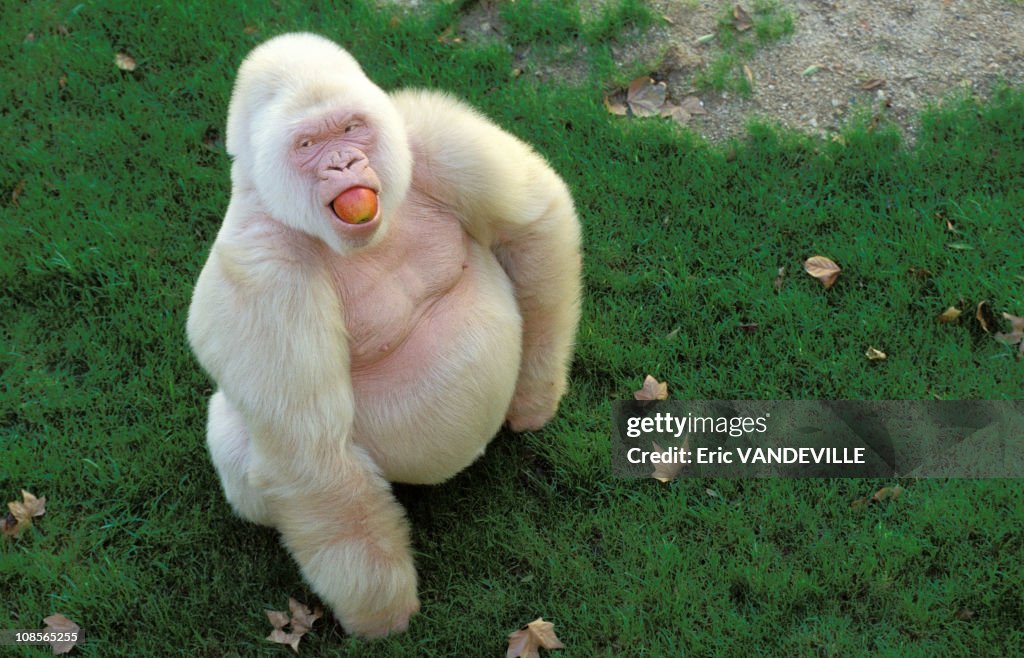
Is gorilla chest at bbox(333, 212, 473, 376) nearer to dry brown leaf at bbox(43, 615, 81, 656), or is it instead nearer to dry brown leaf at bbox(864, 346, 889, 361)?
dry brown leaf at bbox(43, 615, 81, 656)

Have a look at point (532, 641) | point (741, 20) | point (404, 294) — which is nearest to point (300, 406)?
point (404, 294)

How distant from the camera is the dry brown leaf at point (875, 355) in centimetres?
457

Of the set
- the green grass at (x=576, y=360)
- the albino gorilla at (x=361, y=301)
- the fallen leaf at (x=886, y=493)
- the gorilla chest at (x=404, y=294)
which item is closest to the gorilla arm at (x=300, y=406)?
the albino gorilla at (x=361, y=301)

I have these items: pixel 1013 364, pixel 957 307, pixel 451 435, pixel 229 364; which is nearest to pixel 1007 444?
pixel 1013 364

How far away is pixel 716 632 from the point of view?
3.82m

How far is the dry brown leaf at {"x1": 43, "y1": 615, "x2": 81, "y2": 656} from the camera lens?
13.1 feet

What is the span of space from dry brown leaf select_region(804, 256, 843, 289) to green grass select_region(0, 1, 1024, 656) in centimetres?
6

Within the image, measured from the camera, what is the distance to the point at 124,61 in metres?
6.01

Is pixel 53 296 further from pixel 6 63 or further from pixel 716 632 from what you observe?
pixel 716 632

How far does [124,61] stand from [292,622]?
368 cm

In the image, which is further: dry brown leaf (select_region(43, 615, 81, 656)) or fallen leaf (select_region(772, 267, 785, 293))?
fallen leaf (select_region(772, 267, 785, 293))

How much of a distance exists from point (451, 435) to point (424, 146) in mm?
1073

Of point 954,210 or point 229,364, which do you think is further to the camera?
point 954,210

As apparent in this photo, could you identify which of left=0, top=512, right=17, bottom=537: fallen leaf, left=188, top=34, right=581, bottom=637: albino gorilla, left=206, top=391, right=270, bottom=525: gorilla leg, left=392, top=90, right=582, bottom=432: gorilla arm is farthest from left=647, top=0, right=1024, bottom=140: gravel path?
left=0, top=512, right=17, bottom=537: fallen leaf
